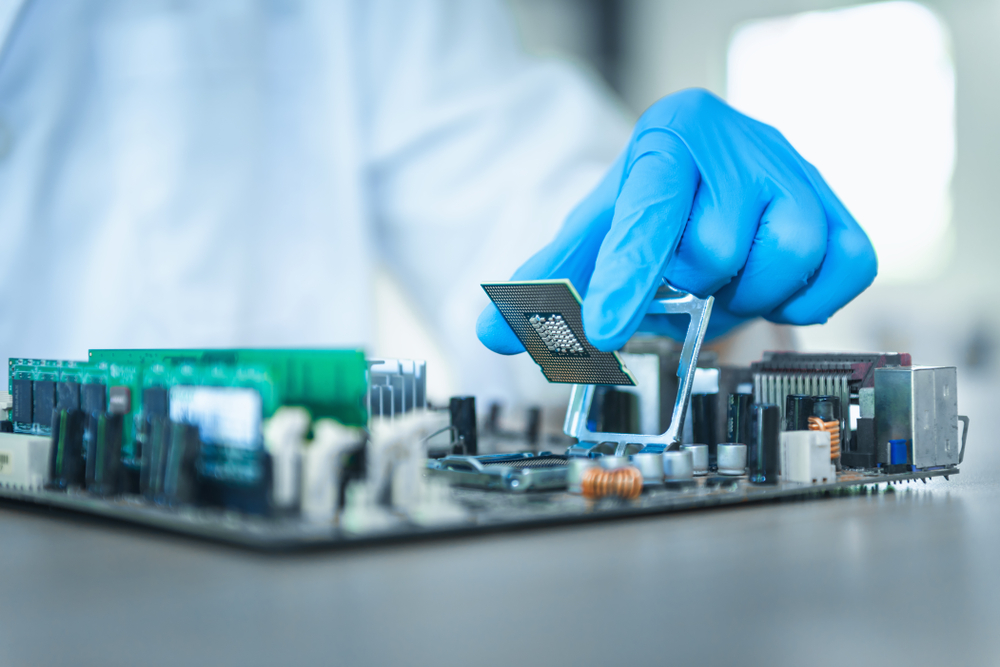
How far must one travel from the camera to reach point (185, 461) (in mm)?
1073

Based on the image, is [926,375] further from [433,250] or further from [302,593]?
[433,250]

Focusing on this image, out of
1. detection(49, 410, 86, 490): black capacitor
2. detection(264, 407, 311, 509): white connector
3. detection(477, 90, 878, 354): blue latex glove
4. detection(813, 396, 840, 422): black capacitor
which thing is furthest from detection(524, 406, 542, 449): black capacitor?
detection(264, 407, 311, 509): white connector

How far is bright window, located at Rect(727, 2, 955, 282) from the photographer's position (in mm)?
5055

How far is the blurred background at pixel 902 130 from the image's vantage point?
5.02 m

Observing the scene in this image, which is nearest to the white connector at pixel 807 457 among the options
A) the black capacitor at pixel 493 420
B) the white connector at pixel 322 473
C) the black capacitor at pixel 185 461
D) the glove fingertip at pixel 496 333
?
the glove fingertip at pixel 496 333

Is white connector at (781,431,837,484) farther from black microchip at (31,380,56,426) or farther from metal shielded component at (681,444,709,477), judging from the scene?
black microchip at (31,380,56,426)

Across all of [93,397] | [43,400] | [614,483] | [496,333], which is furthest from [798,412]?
[43,400]

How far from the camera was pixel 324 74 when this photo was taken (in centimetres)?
281

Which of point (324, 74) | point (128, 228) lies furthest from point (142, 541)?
point (324, 74)

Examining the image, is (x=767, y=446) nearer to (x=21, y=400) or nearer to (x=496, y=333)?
(x=496, y=333)

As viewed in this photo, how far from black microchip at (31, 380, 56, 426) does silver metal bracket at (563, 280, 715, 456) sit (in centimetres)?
88

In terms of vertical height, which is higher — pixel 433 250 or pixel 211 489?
pixel 433 250

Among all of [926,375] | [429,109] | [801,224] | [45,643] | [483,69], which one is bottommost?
[45,643]

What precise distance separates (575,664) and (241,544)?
1.46 ft
